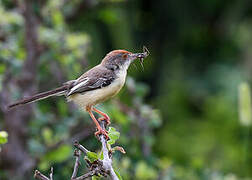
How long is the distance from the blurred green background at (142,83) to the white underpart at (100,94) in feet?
2.74

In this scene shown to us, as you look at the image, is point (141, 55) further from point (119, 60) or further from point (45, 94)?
point (45, 94)

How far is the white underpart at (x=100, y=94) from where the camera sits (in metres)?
4.06

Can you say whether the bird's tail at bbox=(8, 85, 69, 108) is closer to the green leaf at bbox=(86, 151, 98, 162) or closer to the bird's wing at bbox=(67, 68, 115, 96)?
the bird's wing at bbox=(67, 68, 115, 96)

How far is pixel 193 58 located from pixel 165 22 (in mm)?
1160

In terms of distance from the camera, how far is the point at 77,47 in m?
5.62

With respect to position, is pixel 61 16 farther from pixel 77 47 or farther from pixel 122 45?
pixel 122 45

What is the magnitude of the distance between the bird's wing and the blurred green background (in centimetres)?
82

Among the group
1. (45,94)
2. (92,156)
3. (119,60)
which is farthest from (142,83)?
(92,156)

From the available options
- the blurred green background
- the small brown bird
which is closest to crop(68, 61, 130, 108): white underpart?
the small brown bird

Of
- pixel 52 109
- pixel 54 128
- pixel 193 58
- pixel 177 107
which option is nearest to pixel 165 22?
pixel 193 58

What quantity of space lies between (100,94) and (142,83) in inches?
123

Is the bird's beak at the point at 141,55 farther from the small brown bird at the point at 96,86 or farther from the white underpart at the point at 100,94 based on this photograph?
the white underpart at the point at 100,94

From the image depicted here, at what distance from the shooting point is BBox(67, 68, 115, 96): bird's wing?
13.6ft

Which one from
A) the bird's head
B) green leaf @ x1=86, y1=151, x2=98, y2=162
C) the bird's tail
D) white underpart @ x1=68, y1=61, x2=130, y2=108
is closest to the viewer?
green leaf @ x1=86, y1=151, x2=98, y2=162
